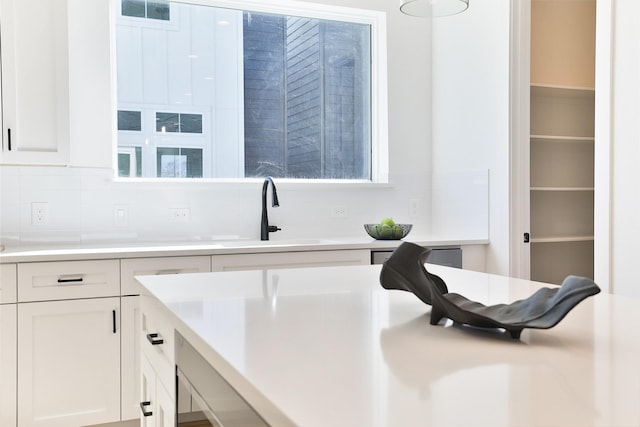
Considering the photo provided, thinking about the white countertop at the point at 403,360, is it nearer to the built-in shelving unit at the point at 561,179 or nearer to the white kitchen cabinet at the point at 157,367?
the white kitchen cabinet at the point at 157,367

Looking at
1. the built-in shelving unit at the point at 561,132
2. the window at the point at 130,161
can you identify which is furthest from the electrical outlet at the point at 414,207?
the window at the point at 130,161

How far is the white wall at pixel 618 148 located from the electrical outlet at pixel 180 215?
2.17 meters

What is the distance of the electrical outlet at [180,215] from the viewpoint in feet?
11.4

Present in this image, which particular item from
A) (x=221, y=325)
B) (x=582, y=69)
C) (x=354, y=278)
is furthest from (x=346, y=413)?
(x=582, y=69)

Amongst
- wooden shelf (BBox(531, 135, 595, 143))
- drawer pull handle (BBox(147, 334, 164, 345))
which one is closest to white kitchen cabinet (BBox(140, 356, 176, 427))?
drawer pull handle (BBox(147, 334, 164, 345))

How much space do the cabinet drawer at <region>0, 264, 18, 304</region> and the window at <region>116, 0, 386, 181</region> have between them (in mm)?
1055

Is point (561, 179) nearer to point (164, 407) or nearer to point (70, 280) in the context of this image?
point (70, 280)

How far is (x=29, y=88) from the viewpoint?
2842 millimetres

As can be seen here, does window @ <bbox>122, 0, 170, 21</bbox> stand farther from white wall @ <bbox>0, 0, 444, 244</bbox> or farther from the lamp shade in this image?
the lamp shade

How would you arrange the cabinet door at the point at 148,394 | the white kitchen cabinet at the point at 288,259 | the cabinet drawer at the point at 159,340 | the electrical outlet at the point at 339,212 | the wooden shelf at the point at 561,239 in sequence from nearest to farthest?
the cabinet drawer at the point at 159,340 → the cabinet door at the point at 148,394 → the white kitchen cabinet at the point at 288,259 → the wooden shelf at the point at 561,239 → the electrical outlet at the point at 339,212

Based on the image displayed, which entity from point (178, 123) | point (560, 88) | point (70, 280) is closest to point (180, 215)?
point (178, 123)

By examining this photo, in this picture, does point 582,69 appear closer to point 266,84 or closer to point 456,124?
point 456,124

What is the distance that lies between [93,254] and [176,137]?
42.4 inches

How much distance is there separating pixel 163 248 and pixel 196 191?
66 cm
